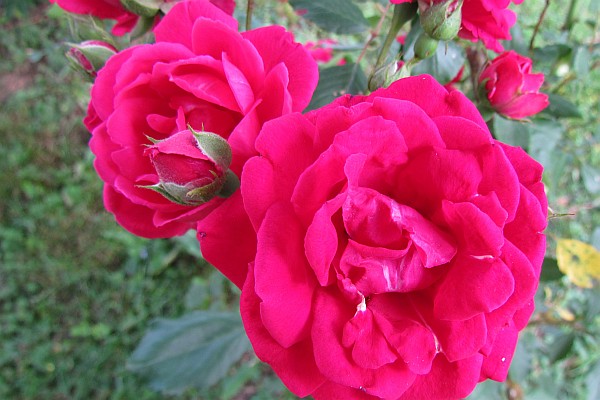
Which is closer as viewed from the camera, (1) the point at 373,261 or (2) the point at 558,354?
(1) the point at 373,261

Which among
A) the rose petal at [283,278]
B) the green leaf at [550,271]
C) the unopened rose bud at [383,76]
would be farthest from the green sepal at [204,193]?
the green leaf at [550,271]

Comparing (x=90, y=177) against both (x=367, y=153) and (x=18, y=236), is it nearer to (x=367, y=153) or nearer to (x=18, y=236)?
(x=18, y=236)

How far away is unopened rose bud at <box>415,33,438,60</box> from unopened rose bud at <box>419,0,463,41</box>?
19 mm

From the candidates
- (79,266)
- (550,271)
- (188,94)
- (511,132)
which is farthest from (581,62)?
(79,266)

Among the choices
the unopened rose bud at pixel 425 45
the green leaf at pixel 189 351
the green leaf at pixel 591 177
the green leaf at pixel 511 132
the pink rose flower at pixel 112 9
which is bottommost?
the green leaf at pixel 189 351

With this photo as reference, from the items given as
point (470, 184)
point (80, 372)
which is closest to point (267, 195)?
point (470, 184)

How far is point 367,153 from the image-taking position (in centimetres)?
43

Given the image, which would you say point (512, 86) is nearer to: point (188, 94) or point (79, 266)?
point (188, 94)

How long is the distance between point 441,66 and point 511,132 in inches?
5.7

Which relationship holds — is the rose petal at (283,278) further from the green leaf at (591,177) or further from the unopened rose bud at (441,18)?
the green leaf at (591,177)

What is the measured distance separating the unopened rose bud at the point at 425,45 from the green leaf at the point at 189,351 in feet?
2.68

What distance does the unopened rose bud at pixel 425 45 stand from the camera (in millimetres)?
605

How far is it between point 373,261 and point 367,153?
9cm

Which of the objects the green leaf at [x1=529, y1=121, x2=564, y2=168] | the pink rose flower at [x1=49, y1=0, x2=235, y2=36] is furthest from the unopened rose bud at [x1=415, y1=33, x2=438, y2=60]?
the green leaf at [x1=529, y1=121, x2=564, y2=168]
